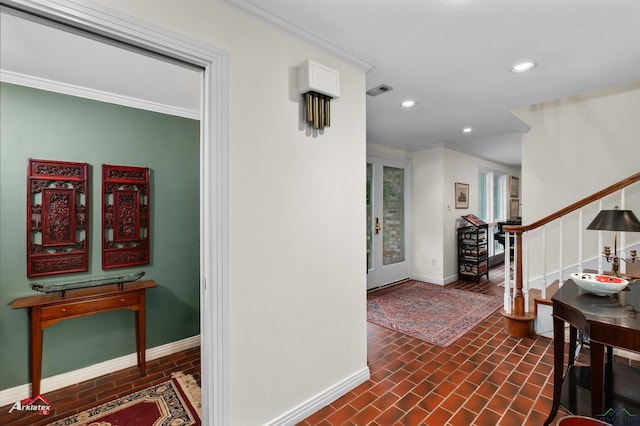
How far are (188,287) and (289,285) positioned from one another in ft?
5.17

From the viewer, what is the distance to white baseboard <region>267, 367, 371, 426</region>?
1777mm

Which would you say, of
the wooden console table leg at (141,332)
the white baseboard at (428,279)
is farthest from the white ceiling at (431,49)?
the white baseboard at (428,279)

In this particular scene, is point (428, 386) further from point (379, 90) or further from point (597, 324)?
point (379, 90)

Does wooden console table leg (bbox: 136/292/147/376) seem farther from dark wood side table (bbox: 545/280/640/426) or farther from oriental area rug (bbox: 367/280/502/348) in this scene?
dark wood side table (bbox: 545/280/640/426)

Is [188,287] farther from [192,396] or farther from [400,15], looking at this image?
[400,15]

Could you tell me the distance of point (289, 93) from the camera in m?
1.80

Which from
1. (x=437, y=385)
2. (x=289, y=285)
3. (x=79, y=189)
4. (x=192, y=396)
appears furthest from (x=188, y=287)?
(x=437, y=385)

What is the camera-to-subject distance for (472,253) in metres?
5.17

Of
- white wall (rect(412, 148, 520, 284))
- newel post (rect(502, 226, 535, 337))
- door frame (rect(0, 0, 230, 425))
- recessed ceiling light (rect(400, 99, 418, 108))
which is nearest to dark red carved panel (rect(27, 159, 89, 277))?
door frame (rect(0, 0, 230, 425))

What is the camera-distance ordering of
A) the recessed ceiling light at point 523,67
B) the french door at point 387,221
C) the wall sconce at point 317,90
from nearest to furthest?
the wall sconce at point 317,90 → the recessed ceiling light at point 523,67 → the french door at point 387,221

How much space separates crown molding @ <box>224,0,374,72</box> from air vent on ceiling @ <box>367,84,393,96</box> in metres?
0.46

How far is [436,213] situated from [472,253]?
38.4 inches

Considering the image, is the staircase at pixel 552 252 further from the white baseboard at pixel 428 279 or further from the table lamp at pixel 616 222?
the white baseboard at pixel 428 279

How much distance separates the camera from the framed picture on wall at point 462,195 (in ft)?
17.7
